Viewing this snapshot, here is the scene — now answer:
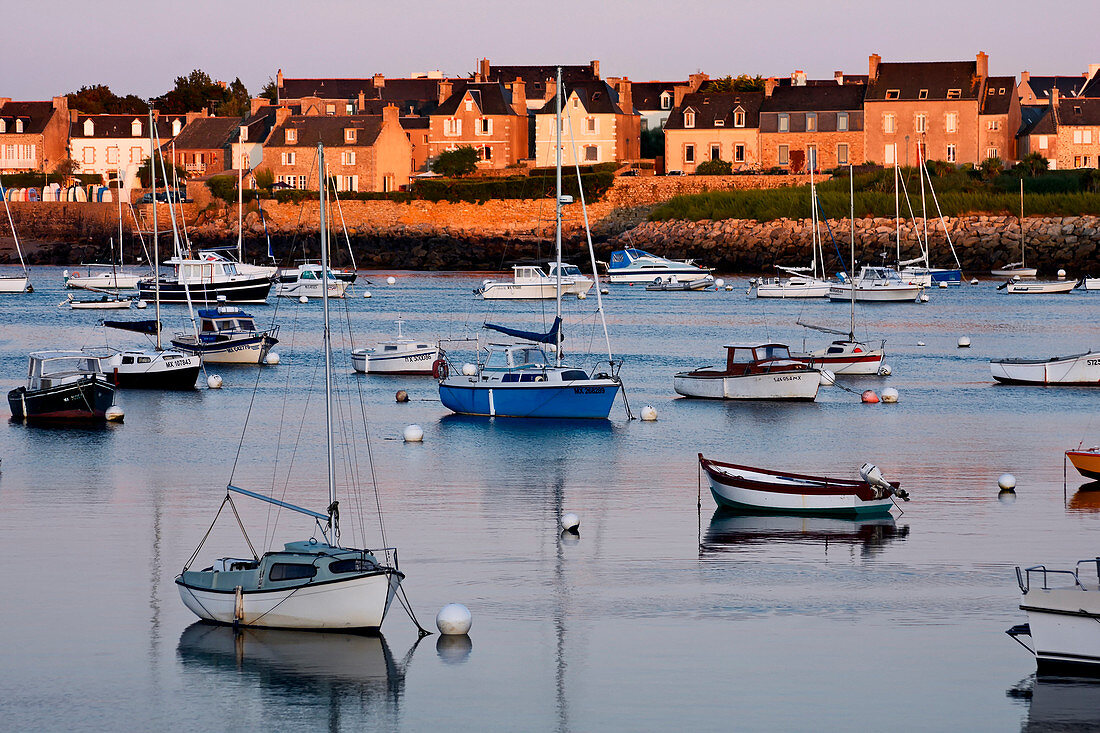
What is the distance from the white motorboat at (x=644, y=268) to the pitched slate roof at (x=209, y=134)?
118 ft

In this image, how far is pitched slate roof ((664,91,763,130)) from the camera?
96.1 meters

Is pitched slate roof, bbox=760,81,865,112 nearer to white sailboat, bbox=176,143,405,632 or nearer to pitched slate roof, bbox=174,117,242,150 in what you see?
pitched slate roof, bbox=174,117,242,150

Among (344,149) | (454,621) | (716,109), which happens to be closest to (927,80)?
(716,109)

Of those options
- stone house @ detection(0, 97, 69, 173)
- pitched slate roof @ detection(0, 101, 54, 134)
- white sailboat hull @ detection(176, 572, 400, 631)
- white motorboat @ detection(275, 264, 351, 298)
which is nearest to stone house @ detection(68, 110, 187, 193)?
stone house @ detection(0, 97, 69, 173)

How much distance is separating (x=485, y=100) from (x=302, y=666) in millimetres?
87707

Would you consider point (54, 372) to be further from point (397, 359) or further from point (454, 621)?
point (454, 621)

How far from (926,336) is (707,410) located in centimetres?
2206

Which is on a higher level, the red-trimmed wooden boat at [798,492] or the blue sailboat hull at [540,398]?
the blue sailboat hull at [540,398]

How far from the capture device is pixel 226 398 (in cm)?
3678

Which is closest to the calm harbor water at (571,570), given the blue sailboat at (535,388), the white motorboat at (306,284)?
the blue sailboat at (535,388)

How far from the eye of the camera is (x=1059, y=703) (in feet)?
45.4

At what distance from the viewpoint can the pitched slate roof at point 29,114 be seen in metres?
111

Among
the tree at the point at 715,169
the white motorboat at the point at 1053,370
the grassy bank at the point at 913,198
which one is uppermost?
the tree at the point at 715,169

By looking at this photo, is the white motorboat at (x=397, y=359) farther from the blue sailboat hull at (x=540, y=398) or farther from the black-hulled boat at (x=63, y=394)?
the black-hulled boat at (x=63, y=394)
